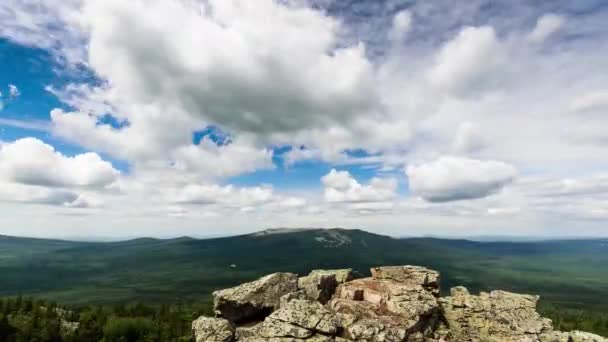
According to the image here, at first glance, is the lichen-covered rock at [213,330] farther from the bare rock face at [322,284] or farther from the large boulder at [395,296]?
the large boulder at [395,296]

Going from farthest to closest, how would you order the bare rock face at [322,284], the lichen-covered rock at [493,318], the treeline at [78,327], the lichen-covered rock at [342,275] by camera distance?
the treeline at [78,327] < the lichen-covered rock at [342,275] < the bare rock face at [322,284] < the lichen-covered rock at [493,318]

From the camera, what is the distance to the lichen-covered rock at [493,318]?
35388mm

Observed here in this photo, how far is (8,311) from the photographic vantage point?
136 metres

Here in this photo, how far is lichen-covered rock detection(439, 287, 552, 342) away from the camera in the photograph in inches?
1393

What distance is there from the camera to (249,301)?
38562 mm

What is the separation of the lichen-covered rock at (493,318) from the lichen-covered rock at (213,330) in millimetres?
21943

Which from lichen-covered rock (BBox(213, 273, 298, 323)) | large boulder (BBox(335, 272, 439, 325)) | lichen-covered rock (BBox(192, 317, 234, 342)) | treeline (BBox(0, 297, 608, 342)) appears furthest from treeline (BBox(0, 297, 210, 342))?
large boulder (BBox(335, 272, 439, 325))

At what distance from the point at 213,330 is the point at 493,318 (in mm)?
28529

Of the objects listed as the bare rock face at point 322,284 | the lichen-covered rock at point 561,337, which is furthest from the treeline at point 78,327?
the lichen-covered rock at point 561,337

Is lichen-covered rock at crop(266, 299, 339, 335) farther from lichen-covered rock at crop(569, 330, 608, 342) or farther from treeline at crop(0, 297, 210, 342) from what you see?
treeline at crop(0, 297, 210, 342)

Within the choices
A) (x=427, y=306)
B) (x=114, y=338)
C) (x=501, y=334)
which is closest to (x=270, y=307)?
(x=427, y=306)

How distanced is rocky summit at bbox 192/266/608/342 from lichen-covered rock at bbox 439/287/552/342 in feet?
0.25

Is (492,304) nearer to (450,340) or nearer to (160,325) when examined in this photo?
(450,340)

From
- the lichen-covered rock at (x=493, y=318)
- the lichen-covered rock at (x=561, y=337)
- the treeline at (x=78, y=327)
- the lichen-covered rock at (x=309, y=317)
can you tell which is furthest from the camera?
the treeline at (x=78, y=327)
